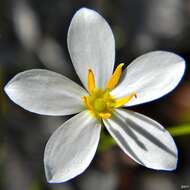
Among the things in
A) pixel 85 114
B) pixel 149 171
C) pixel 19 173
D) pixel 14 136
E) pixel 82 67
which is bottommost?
pixel 149 171

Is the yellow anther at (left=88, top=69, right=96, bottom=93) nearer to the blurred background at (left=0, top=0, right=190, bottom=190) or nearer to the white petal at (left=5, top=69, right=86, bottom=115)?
the white petal at (left=5, top=69, right=86, bottom=115)

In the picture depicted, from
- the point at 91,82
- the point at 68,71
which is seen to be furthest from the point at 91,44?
the point at 68,71

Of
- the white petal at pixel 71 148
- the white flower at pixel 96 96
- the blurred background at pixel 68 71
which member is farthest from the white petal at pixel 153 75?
the blurred background at pixel 68 71

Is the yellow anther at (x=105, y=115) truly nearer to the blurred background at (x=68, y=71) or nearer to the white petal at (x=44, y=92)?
the white petal at (x=44, y=92)

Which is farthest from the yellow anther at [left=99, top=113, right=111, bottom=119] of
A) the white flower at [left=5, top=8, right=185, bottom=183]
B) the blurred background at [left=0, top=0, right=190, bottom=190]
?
the blurred background at [left=0, top=0, right=190, bottom=190]

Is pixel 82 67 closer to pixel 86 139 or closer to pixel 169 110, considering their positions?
pixel 86 139

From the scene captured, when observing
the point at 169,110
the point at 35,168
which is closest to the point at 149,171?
the point at 169,110
